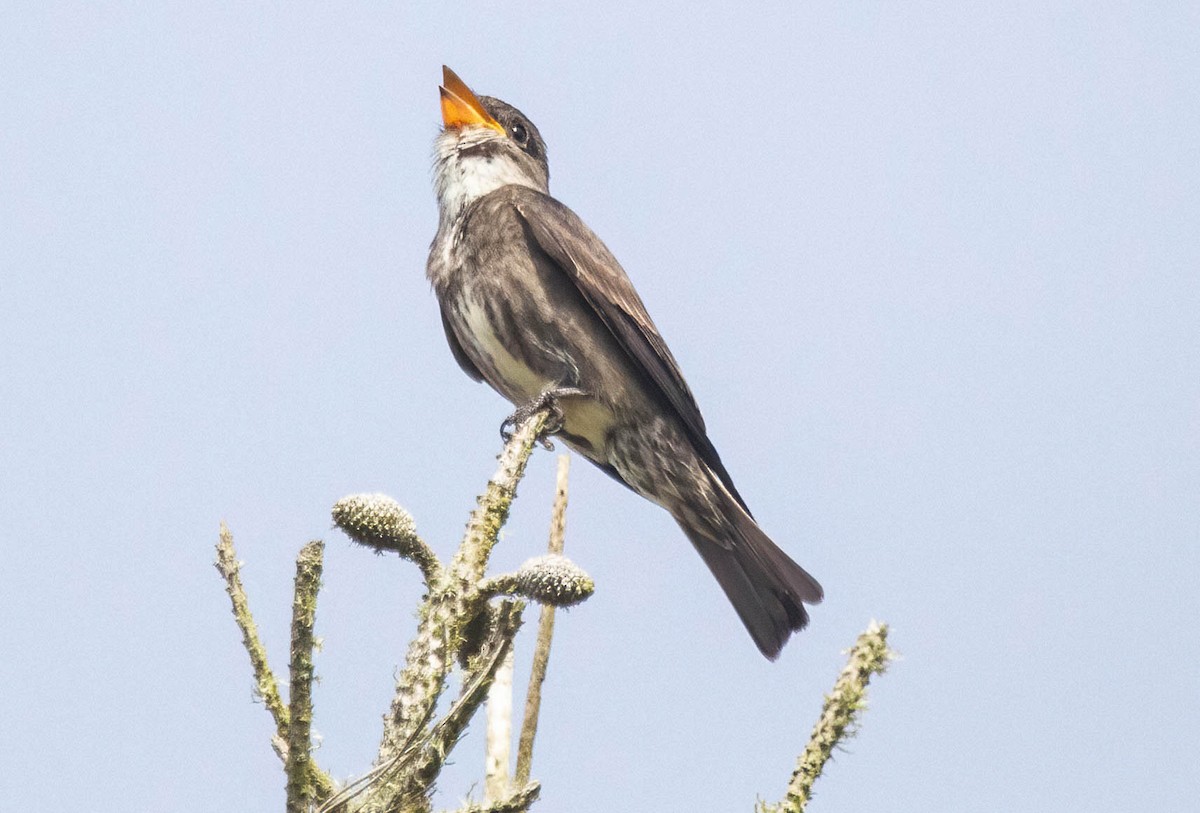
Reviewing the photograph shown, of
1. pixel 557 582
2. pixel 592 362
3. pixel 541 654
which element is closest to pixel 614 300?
Result: pixel 592 362

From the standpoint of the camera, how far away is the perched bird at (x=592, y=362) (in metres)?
5.84

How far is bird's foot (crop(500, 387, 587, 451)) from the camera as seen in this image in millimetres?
5477

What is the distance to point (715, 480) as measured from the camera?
6.03 meters

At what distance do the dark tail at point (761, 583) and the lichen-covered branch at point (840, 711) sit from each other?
327 centimetres

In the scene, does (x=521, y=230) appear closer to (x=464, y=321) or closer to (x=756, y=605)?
(x=464, y=321)

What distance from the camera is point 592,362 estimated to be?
5898 mm

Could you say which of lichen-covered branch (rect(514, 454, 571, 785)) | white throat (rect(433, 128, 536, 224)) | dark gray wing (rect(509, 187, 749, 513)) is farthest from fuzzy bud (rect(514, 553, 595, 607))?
white throat (rect(433, 128, 536, 224))

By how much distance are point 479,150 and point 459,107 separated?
0.42 meters

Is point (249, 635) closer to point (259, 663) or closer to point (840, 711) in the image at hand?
point (259, 663)

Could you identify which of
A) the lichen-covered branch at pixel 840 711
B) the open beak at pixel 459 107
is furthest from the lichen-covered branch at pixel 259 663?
the open beak at pixel 459 107

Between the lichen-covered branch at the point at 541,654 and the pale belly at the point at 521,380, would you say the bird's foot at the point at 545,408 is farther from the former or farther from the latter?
the lichen-covered branch at the point at 541,654

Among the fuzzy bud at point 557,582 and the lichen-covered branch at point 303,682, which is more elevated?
the fuzzy bud at point 557,582

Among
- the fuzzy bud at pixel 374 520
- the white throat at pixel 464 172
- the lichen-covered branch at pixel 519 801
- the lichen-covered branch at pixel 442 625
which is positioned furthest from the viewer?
the white throat at pixel 464 172

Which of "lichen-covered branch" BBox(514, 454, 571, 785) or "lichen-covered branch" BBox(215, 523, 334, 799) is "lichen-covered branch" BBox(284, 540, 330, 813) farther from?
"lichen-covered branch" BBox(514, 454, 571, 785)
